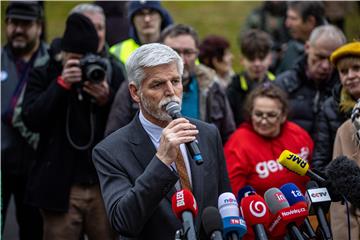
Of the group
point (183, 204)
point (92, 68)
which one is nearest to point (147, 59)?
point (183, 204)

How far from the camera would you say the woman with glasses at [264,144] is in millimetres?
5074

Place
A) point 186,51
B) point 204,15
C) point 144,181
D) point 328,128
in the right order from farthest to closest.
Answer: point 204,15 → point 186,51 → point 328,128 → point 144,181

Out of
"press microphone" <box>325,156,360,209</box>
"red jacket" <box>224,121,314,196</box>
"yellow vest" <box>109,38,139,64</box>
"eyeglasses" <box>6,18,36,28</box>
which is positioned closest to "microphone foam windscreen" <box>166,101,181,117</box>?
"press microphone" <box>325,156,360,209</box>

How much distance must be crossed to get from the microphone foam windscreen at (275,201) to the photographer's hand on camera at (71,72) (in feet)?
6.89

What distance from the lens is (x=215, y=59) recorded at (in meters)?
7.22

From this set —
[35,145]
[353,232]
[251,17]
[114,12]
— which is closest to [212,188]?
[353,232]

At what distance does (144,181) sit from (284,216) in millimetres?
669

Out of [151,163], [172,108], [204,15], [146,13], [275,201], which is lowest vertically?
[204,15]

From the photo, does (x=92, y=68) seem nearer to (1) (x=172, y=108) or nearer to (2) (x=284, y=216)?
(1) (x=172, y=108)

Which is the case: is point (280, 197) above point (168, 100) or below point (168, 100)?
below

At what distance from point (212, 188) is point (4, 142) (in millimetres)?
2769

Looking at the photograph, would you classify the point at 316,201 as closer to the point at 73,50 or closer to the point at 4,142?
the point at 73,50

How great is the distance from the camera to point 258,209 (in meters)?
3.31

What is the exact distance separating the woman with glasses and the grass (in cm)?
884
